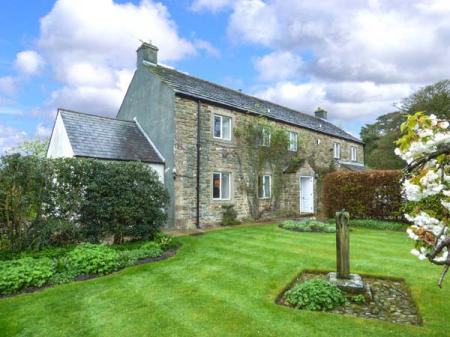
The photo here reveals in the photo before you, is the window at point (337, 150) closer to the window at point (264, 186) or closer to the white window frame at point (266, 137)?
the window at point (264, 186)

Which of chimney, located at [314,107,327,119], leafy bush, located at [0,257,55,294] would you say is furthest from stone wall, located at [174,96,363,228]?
chimney, located at [314,107,327,119]

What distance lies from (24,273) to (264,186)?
13.4 m

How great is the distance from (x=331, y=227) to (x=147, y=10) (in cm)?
1129

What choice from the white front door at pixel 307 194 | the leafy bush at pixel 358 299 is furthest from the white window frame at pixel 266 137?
the leafy bush at pixel 358 299

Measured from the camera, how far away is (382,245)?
9.28m

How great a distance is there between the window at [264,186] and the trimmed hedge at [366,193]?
355 centimetres

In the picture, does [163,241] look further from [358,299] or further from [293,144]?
[293,144]

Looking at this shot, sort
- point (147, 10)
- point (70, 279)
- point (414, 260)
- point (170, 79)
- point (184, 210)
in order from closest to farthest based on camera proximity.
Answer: point (70, 279), point (414, 260), point (147, 10), point (184, 210), point (170, 79)

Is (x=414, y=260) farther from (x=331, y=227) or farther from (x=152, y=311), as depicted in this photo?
(x=152, y=311)

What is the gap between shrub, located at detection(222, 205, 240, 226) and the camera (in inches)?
586

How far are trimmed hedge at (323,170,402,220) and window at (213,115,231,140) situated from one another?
6009 millimetres

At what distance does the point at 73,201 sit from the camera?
28.2ft

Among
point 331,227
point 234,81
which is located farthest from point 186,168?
point 234,81

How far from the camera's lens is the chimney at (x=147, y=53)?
51.9 ft
